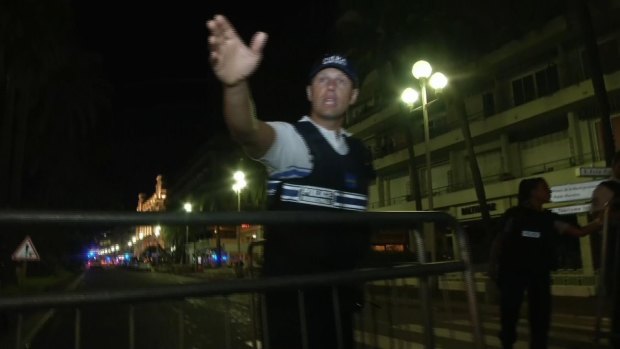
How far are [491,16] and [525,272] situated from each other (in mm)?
20936

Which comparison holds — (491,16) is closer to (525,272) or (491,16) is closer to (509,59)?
(509,59)

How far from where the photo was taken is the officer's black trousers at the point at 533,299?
5645 millimetres

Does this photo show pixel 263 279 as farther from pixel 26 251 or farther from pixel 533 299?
pixel 26 251

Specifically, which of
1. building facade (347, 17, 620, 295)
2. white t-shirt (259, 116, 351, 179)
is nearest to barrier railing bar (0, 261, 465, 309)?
white t-shirt (259, 116, 351, 179)

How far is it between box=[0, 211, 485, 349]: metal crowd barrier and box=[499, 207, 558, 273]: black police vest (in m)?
3.15

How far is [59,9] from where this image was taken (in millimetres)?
18641

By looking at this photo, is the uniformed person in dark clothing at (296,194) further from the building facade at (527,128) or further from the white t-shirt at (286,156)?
the building facade at (527,128)

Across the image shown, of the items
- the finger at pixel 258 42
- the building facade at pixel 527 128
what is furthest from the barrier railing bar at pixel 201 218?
the building facade at pixel 527 128

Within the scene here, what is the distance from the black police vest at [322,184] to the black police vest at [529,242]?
3486mm

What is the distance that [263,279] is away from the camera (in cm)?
232

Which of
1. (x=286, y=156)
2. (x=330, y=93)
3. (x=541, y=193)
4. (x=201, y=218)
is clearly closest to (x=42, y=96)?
(x=541, y=193)

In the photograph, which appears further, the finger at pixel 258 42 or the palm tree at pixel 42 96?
the palm tree at pixel 42 96

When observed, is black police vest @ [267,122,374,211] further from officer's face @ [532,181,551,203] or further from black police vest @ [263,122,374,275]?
officer's face @ [532,181,551,203]

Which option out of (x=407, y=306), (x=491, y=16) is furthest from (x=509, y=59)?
(x=407, y=306)
